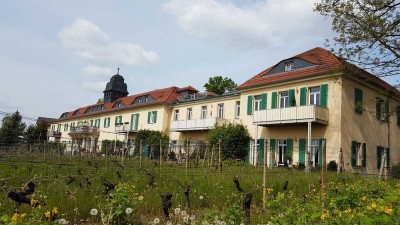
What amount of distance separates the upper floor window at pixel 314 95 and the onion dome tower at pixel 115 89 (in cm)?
4259

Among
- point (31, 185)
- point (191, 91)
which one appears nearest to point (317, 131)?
point (191, 91)

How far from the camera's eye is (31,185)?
404 cm

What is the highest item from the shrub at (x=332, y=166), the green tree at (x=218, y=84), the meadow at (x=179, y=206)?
the green tree at (x=218, y=84)

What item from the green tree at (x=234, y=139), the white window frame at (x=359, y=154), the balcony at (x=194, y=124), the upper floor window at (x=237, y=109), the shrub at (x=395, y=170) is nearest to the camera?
the white window frame at (x=359, y=154)

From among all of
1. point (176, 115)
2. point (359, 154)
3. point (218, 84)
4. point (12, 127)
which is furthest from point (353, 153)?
point (12, 127)

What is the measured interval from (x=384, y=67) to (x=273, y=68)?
9753 mm

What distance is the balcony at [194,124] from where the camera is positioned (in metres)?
31.8

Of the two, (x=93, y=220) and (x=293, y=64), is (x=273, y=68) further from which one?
(x=93, y=220)

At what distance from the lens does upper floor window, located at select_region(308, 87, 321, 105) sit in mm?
24661

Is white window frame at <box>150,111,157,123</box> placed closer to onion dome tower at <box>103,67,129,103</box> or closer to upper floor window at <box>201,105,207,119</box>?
upper floor window at <box>201,105,207,119</box>

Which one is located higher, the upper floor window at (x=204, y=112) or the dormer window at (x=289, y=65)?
the dormer window at (x=289, y=65)

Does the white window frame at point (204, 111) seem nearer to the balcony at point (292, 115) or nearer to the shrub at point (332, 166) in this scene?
the balcony at point (292, 115)

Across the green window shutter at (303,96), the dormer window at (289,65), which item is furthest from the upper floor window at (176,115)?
the green window shutter at (303,96)

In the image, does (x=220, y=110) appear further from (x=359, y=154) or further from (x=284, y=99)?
(x=359, y=154)
